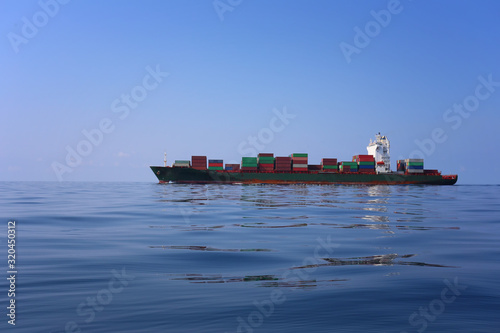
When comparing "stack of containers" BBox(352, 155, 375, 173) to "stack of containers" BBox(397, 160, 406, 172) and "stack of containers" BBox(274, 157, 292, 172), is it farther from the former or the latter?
"stack of containers" BBox(274, 157, 292, 172)

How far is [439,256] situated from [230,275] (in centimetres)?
680

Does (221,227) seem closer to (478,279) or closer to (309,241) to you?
(309,241)

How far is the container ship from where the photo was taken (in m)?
87.7

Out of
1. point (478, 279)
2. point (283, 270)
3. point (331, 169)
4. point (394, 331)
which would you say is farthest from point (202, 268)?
point (331, 169)

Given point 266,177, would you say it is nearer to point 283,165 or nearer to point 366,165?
point 283,165

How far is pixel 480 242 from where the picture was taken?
14242 millimetres

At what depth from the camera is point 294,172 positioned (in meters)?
89.9

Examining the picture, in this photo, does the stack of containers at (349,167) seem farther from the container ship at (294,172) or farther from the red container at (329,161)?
the red container at (329,161)

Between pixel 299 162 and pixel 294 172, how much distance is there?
214 inches

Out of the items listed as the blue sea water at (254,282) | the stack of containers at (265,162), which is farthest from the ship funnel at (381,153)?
the blue sea water at (254,282)

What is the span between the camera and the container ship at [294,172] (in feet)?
288

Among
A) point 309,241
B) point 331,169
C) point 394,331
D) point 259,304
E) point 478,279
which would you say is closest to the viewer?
point 394,331

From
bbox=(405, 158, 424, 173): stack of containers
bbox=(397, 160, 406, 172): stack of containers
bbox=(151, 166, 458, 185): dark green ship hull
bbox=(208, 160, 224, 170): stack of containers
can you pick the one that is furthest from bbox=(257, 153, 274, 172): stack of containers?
bbox=(397, 160, 406, 172): stack of containers

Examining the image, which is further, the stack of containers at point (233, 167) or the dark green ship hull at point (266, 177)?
the stack of containers at point (233, 167)
